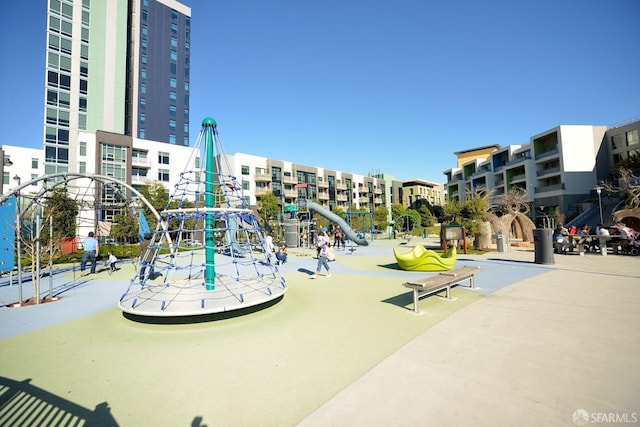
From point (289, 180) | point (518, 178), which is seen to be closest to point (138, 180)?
point (289, 180)

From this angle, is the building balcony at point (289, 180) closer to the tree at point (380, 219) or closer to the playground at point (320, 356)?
the tree at point (380, 219)

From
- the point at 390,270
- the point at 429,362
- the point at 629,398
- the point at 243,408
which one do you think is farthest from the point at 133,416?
the point at 390,270

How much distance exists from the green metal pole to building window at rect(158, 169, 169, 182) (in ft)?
134

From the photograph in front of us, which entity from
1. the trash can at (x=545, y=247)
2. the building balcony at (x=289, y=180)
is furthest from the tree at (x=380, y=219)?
the trash can at (x=545, y=247)

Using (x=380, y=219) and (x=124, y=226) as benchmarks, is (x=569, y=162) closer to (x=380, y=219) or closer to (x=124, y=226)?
(x=380, y=219)

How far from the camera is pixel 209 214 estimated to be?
8.27 meters

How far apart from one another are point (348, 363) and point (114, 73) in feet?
196

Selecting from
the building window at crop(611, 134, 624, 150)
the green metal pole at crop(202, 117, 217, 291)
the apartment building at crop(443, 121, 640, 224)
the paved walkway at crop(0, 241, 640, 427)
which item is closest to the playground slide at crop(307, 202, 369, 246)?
the apartment building at crop(443, 121, 640, 224)

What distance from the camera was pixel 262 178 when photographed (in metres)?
54.9

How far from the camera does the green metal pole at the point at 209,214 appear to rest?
27.3ft

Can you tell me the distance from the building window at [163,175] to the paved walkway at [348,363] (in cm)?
4062

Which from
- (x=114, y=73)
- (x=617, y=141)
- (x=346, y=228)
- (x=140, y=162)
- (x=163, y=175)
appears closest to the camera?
(x=346, y=228)

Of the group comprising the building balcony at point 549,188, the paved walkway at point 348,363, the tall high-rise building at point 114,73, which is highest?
the tall high-rise building at point 114,73

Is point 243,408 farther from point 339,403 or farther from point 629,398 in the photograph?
point 629,398
